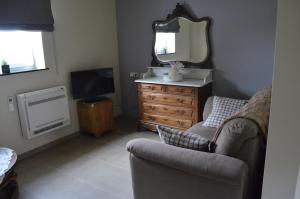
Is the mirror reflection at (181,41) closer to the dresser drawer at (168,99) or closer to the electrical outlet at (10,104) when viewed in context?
the dresser drawer at (168,99)

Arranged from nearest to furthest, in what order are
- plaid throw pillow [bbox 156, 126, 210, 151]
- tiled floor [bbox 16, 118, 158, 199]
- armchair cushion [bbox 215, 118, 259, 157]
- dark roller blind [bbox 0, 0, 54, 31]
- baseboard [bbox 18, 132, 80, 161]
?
1. armchair cushion [bbox 215, 118, 259, 157]
2. plaid throw pillow [bbox 156, 126, 210, 151]
3. tiled floor [bbox 16, 118, 158, 199]
4. dark roller blind [bbox 0, 0, 54, 31]
5. baseboard [bbox 18, 132, 80, 161]

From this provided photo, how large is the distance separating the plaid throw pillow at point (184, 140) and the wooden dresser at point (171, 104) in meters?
1.57

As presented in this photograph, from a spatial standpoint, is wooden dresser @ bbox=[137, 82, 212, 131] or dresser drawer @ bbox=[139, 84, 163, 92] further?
dresser drawer @ bbox=[139, 84, 163, 92]

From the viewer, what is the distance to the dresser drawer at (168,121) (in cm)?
349

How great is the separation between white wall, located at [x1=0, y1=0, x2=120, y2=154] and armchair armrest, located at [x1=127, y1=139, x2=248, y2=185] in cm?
194

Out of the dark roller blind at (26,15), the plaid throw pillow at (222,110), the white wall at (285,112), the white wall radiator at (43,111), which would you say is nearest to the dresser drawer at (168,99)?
the plaid throw pillow at (222,110)

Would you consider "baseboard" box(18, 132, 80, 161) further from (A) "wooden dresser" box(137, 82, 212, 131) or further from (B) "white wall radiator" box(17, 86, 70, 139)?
(A) "wooden dresser" box(137, 82, 212, 131)

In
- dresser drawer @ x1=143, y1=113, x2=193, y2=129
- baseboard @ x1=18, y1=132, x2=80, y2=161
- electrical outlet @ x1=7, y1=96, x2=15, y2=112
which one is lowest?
baseboard @ x1=18, y1=132, x2=80, y2=161

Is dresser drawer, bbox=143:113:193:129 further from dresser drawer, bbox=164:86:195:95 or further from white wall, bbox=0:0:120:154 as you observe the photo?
white wall, bbox=0:0:120:154

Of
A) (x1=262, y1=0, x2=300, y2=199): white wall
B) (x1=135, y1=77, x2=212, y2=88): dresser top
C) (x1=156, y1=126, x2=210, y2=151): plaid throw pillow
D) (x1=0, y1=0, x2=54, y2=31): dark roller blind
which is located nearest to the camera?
(x1=262, y1=0, x2=300, y2=199): white wall

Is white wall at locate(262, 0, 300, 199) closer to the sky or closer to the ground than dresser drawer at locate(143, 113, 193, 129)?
closer to the sky

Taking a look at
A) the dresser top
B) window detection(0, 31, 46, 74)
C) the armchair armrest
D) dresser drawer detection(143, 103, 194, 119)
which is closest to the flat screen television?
window detection(0, 31, 46, 74)

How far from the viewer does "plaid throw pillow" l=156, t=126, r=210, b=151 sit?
1733 mm

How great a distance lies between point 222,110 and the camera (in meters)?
2.96
